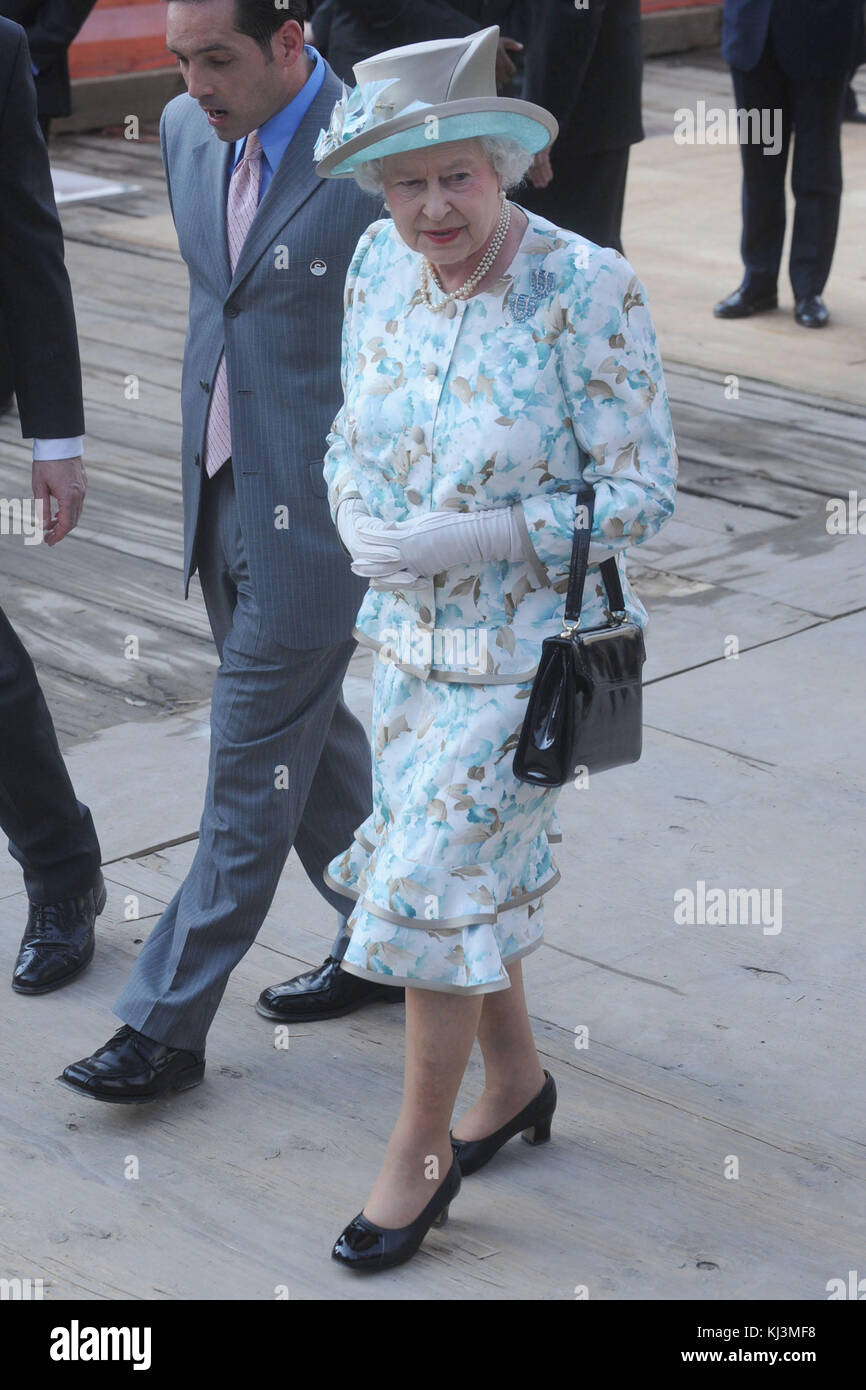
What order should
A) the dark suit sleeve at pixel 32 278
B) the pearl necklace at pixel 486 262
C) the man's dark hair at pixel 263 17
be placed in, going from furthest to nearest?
the dark suit sleeve at pixel 32 278 → the man's dark hair at pixel 263 17 → the pearl necklace at pixel 486 262

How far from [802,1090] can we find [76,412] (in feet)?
6.37

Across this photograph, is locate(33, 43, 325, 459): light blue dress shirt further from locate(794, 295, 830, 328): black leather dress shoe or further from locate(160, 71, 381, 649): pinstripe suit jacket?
locate(794, 295, 830, 328): black leather dress shoe

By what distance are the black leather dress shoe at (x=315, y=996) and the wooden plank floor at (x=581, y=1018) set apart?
0.04 meters

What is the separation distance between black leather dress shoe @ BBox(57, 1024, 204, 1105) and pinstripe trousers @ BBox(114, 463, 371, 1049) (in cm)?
3

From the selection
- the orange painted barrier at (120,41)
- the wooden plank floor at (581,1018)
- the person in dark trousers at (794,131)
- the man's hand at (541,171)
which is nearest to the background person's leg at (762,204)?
the person in dark trousers at (794,131)

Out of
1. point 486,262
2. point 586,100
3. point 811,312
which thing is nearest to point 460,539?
point 486,262

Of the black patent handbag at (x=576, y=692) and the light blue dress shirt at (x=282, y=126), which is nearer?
the black patent handbag at (x=576, y=692)

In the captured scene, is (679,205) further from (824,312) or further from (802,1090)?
(802,1090)

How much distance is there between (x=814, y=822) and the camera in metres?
4.64

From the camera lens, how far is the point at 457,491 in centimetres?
297

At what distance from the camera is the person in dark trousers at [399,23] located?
670cm

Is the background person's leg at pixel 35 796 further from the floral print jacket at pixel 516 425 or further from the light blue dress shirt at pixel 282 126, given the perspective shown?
the floral print jacket at pixel 516 425

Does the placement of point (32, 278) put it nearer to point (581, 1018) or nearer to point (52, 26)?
point (581, 1018)
